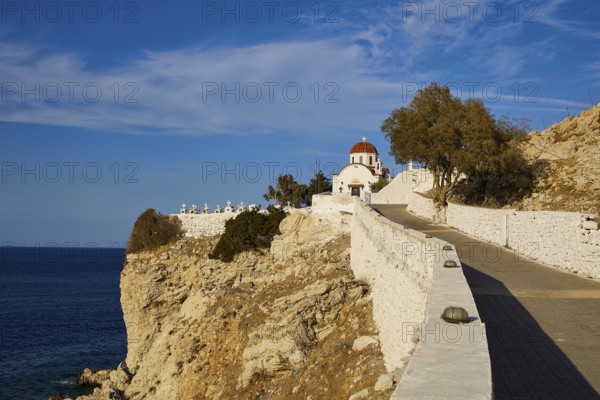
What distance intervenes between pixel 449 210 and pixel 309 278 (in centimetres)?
856

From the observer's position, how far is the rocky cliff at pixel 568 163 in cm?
2766

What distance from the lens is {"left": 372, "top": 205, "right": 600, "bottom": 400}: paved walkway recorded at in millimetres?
6793

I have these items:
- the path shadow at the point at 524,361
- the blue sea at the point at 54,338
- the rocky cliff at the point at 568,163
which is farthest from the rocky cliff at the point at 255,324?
the rocky cliff at the point at 568,163

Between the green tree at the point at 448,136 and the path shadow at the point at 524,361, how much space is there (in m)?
18.6

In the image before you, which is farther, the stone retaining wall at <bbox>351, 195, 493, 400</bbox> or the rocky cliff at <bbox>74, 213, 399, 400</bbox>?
the rocky cliff at <bbox>74, 213, 399, 400</bbox>

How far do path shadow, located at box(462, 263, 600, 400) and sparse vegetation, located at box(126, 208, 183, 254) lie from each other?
112 ft

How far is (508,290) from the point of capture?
41.1 ft

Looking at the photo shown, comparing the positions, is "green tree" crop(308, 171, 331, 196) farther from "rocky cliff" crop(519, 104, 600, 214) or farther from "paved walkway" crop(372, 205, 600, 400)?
"paved walkway" crop(372, 205, 600, 400)

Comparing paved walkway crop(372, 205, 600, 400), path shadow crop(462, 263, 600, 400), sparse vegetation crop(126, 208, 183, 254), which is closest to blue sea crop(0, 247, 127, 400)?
sparse vegetation crop(126, 208, 183, 254)

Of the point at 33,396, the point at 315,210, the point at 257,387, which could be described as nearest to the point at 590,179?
the point at 315,210

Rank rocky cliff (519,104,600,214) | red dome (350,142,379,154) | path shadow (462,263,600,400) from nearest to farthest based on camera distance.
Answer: path shadow (462,263,600,400) → rocky cliff (519,104,600,214) → red dome (350,142,379,154)

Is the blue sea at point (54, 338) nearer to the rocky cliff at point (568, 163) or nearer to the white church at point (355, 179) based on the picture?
the white church at point (355, 179)

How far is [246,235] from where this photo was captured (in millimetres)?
32344

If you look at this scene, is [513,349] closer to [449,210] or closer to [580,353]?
[580,353]
